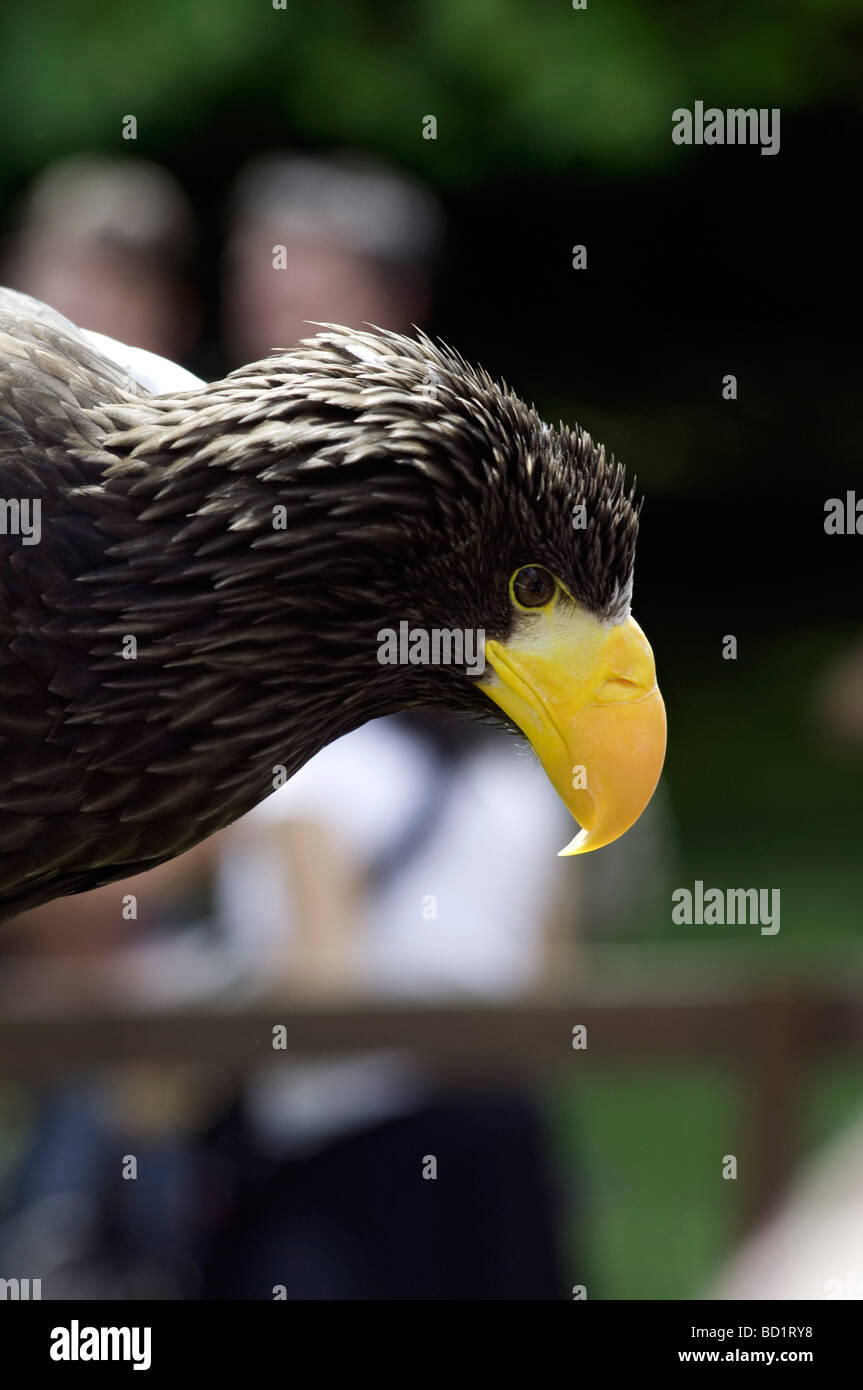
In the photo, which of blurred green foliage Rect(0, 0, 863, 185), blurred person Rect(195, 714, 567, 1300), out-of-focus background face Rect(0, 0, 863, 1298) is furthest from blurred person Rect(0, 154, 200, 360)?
blurred green foliage Rect(0, 0, 863, 185)

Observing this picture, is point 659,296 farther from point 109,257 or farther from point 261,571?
point 261,571

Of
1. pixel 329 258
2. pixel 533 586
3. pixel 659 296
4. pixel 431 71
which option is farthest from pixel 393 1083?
pixel 659 296

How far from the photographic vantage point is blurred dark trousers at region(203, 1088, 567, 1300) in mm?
3217

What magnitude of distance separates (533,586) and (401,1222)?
1.81 meters

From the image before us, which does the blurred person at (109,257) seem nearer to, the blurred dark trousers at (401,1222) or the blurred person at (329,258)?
the blurred person at (329,258)

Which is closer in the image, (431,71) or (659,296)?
(431,71)

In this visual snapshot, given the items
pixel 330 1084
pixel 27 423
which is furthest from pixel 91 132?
pixel 27 423

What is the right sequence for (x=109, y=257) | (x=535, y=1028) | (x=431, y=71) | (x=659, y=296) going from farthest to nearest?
(x=659, y=296)
(x=431, y=71)
(x=535, y=1028)
(x=109, y=257)

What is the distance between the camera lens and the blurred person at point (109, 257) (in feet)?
11.2

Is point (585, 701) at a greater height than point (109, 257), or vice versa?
point (109, 257)

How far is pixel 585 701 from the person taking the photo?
190 cm

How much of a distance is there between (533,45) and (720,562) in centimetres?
395

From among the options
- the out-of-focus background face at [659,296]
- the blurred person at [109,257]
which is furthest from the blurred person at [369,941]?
the out-of-focus background face at [659,296]

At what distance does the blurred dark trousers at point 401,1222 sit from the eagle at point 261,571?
5.07ft
